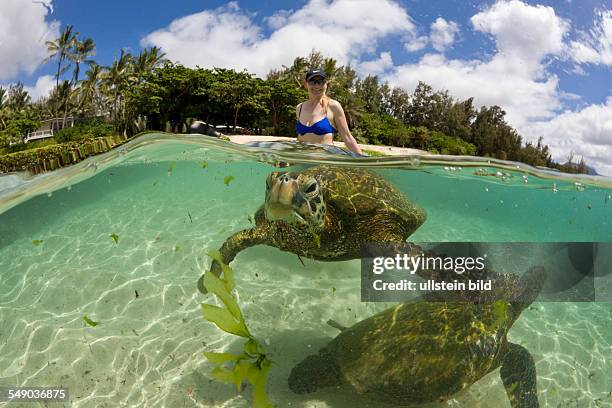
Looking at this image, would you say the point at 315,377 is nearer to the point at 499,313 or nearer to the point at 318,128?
the point at 499,313

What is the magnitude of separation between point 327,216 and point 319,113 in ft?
4.48

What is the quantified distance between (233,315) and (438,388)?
2441mm

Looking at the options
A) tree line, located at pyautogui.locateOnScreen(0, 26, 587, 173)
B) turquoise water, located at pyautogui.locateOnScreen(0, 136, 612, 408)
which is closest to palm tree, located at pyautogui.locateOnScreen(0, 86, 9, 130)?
tree line, located at pyautogui.locateOnScreen(0, 26, 587, 173)

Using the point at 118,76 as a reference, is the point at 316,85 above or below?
below

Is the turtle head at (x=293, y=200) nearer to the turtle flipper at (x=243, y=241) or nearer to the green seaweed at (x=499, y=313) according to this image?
the turtle flipper at (x=243, y=241)

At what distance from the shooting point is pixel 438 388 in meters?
3.69

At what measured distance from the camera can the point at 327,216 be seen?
4.58 metres

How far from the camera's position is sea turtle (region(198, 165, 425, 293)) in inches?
148

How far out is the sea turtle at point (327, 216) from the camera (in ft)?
12.3

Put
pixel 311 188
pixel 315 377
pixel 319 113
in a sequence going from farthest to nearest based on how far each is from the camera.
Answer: pixel 319 113
pixel 315 377
pixel 311 188

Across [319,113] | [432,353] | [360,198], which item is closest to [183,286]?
[360,198]

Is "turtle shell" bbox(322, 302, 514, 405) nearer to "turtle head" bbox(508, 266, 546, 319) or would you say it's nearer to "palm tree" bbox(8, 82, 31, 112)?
"turtle head" bbox(508, 266, 546, 319)

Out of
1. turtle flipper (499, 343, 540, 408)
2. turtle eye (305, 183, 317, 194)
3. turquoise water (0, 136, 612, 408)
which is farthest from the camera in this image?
turquoise water (0, 136, 612, 408)

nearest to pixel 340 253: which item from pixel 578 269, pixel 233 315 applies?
pixel 233 315
